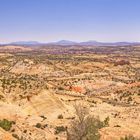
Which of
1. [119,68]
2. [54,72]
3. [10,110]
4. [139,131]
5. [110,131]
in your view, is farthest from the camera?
[119,68]

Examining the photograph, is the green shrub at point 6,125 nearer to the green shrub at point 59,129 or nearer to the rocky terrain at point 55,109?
the rocky terrain at point 55,109

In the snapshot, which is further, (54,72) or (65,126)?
(54,72)

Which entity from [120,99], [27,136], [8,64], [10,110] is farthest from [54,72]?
[27,136]

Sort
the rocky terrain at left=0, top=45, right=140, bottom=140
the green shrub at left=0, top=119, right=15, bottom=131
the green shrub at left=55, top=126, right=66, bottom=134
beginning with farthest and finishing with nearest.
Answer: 1. the green shrub at left=55, top=126, right=66, bottom=134
2. the rocky terrain at left=0, top=45, right=140, bottom=140
3. the green shrub at left=0, top=119, right=15, bottom=131

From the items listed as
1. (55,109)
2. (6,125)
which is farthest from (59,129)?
(55,109)

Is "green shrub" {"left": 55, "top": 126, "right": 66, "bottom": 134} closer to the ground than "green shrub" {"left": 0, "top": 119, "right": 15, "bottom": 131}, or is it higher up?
closer to the ground

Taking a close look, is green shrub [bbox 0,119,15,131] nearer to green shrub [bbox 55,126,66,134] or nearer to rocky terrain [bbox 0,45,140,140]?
rocky terrain [bbox 0,45,140,140]

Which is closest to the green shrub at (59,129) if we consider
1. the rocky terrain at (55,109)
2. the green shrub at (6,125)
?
the rocky terrain at (55,109)

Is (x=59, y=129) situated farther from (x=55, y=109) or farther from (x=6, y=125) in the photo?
(x=55, y=109)

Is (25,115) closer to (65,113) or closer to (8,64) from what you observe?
(65,113)

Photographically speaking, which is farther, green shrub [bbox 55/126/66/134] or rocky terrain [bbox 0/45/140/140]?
green shrub [bbox 55/126/66/134]

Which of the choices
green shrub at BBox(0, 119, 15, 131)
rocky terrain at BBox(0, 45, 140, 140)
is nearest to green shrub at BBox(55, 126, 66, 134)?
rocky terrain at BBox(0, 45, 140, 140)
